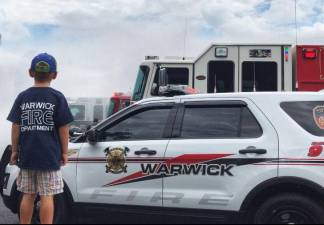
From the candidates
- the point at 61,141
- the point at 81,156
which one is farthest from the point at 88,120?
the point at 61,141

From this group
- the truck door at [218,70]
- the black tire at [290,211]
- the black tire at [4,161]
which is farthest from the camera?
the truck door at [218,70]

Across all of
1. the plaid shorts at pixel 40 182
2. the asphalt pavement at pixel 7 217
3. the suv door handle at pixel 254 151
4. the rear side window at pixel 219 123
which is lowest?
the asphalt pavement at pixel 7 217

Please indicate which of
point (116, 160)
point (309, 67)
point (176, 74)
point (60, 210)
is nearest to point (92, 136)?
point (116, 160)

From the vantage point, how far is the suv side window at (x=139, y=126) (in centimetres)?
540

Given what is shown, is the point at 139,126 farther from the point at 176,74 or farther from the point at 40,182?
the point at 176,74

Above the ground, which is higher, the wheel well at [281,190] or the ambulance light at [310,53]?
the ambulance light at [310,53]

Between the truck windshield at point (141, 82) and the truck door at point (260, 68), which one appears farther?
the truck windshield at point (141, 82)

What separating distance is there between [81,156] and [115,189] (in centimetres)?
51

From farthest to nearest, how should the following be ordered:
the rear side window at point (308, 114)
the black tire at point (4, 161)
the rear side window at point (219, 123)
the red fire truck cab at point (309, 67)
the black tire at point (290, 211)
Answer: the red fire truck cab at point (309, 67) → the black tire at point (4, 161) → the rear side window at point (219, 123) → the rear side window at point (308, 114) → the black tire at point (290, 211)

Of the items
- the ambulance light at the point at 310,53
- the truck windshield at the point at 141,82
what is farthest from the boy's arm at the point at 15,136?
the ambulance light at the point at 310,53

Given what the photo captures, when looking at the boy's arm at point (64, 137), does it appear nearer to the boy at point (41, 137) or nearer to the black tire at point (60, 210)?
the boy at point (41, 137)

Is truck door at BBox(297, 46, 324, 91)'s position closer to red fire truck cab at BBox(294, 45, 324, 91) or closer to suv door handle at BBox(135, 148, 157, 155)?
red fire truck cab at BBox(294, 45, 324, 91)

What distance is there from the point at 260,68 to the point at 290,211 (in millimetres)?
4427

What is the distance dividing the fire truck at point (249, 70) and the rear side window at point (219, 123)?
10.6 feet
